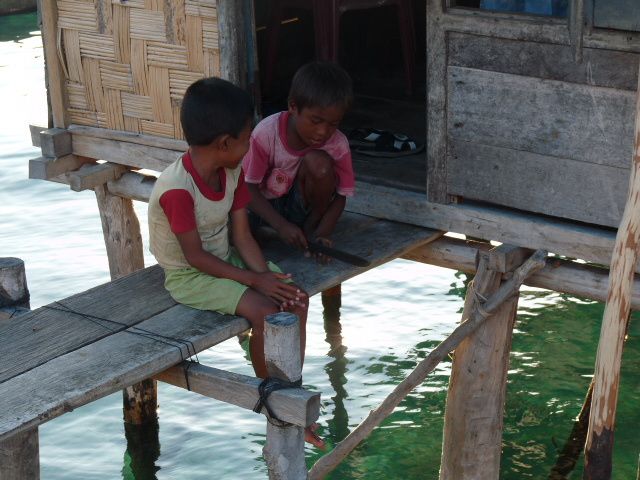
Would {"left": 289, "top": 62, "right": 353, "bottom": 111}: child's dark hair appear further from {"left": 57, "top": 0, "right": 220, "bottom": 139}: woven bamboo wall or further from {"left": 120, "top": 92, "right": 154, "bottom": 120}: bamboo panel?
{"left": 120, "top": 92, "right": 154, "bottom": 120}: bamboo panel

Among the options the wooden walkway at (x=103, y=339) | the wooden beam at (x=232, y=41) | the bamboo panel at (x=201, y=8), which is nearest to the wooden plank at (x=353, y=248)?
the wooden walkway at (x=103, y=339)

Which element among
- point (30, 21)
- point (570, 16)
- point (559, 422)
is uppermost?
point (570, 16)

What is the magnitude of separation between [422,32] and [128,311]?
4.96 m

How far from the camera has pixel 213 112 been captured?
4211mm

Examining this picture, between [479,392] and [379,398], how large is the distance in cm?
286

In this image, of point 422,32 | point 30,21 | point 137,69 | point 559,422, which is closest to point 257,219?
point 137,69

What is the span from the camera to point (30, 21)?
2000cm

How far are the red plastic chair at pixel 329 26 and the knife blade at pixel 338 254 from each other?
8.75ft

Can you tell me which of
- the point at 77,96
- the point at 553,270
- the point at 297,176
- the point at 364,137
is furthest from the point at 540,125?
the point at 77,96

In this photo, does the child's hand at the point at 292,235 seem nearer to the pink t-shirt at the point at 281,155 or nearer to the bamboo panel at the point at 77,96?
the pink t-shirt at the point at 281,155

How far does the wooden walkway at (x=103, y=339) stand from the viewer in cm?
372

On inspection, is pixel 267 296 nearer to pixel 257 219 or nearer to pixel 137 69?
pixel 257 219

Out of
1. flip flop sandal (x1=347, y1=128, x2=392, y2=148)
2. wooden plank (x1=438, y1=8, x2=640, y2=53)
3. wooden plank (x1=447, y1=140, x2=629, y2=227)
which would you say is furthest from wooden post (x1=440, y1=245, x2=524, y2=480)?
flip flop sandal (x1=347, y1=128, x2=392, y2=148)

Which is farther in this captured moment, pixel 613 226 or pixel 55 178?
pixel 55 178
